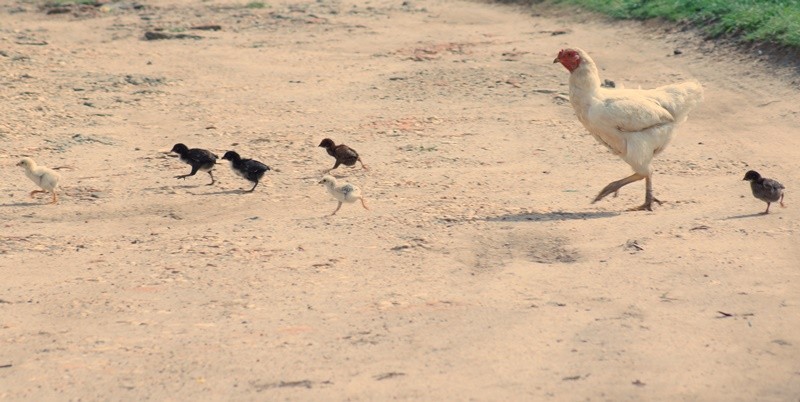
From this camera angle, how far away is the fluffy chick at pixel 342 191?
30.3 ft

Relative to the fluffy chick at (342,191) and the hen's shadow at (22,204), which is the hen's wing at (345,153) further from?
the hen's shadow at (22,204)

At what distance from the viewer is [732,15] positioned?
16016 millimetres

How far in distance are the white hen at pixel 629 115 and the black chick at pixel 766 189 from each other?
31.3 inches

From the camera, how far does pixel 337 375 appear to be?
20.5 ft

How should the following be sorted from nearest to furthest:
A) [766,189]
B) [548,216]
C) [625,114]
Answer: [766,189]
[548,216]
[625,114]

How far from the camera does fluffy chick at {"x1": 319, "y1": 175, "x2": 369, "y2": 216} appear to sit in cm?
923

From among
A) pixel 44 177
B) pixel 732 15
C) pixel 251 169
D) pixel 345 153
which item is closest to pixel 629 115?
pixel 345 153

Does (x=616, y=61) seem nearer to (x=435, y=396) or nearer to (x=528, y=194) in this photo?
(x=528, y=194)

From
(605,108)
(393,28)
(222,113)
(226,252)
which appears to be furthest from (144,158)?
(393,28)

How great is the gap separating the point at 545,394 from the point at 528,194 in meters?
Result: 4.23

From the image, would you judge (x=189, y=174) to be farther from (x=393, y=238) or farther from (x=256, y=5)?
(x=256, y=5)

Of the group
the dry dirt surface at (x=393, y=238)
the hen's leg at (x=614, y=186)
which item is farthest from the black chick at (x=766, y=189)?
the hen's leg at (x=614, y=186)

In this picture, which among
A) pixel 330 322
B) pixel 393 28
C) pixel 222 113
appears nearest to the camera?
pixel 330 322

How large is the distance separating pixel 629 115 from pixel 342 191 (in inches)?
90.2
